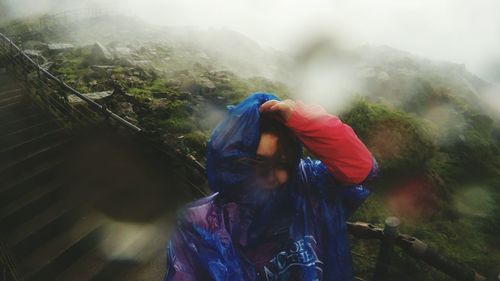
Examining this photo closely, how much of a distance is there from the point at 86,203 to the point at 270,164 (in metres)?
5.12

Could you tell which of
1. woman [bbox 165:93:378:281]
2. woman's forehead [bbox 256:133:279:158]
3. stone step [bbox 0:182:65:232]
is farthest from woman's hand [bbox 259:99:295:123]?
stone step [bbox 0:182:65:232]

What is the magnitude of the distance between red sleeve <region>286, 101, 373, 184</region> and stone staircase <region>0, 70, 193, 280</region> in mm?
3824

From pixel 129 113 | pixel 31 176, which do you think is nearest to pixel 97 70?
pixel 129 113

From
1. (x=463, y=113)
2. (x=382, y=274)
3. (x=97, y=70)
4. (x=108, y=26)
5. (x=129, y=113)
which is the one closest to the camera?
(x=382, y=274)

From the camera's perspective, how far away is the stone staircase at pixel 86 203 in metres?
4.67

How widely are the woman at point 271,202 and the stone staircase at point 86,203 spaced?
3360 mm

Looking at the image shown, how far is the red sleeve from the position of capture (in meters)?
1.60

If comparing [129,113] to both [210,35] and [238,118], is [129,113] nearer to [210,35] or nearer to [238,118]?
[238,118]

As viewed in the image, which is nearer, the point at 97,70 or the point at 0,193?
the point at 0,193

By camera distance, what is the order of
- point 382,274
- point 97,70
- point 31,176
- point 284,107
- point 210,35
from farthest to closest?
point 210,35 → point 97,70 → point 31,176 → point 382,274 → point 284,107

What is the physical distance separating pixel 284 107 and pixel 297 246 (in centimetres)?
75

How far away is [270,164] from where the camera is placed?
1.75m

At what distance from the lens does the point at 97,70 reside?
1338 centimetres

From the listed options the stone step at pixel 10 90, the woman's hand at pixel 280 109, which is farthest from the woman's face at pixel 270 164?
the stone step at pixel 10 90
